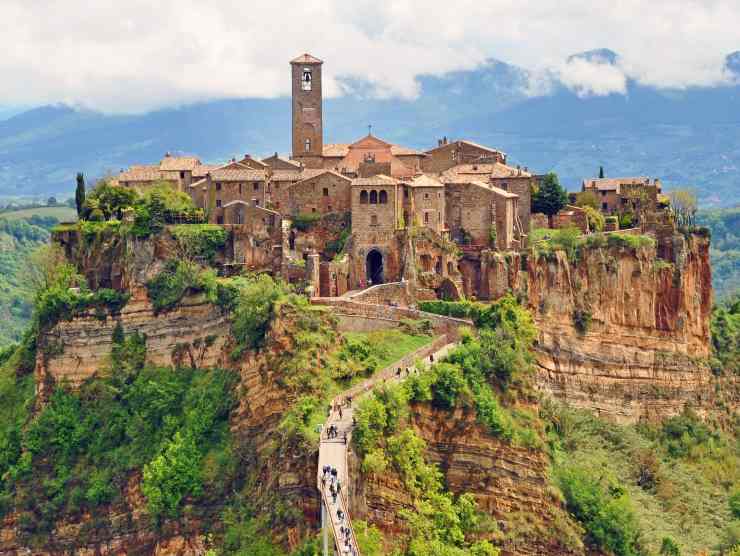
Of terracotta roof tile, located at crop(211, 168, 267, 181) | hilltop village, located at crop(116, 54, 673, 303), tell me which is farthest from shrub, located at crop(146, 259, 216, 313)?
terracotta roof tile, located at crop(211, 168, 267, 181)

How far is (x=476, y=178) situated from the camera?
90.5m

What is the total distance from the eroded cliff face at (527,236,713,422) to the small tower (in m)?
19.1

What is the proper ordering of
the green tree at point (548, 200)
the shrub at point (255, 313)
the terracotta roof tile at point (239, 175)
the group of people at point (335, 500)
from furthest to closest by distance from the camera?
the green tree at point (548, 200) < the terracotta roof tile at point (239, 175) < the shrub at point (255, 313) < the group of people at point (335, 500)

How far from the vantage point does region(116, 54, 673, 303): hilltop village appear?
84250mm

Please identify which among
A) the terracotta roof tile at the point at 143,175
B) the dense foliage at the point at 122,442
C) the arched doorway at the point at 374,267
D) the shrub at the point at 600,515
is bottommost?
the shrub at the point at 600,515

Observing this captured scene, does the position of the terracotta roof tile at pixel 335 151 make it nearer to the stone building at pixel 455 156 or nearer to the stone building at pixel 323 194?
the stone building at pixel 455 156

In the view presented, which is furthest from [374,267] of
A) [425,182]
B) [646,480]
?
[646,480]

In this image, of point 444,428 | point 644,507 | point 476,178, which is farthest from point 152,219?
point 644,507

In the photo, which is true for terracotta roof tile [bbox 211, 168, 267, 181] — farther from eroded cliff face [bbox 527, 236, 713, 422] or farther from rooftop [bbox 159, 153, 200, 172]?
eroded cliff face [bbox 527, 236, 713, 422]

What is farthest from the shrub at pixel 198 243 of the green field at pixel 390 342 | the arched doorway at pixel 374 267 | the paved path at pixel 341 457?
the paved path at pixel 341 457

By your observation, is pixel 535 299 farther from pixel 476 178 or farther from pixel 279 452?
pixel 279 452

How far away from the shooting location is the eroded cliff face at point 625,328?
86188 millimetres

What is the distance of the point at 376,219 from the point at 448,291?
600cm

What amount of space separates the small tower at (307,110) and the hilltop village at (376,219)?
8.37 ft
